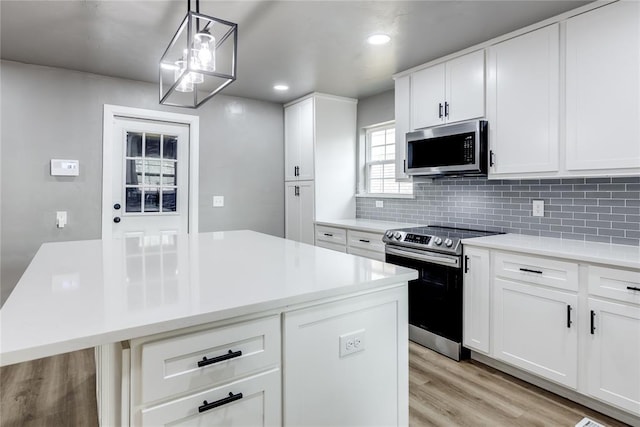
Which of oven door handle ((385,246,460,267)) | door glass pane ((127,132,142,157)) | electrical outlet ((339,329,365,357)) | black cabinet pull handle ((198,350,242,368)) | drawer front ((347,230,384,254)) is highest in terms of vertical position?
door glass pane ((127,132,142,157))

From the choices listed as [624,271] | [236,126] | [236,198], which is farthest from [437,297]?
[236,126]

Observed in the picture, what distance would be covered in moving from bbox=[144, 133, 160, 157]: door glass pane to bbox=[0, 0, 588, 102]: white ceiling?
2.00ft

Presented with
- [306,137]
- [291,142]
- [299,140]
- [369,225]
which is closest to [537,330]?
[369,225]

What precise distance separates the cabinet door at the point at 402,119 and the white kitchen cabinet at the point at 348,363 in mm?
2245

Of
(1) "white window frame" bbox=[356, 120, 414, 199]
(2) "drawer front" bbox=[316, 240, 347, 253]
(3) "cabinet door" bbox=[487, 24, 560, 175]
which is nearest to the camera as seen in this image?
(3) "cabinet door" bbox=[487, 24, 560, 175]

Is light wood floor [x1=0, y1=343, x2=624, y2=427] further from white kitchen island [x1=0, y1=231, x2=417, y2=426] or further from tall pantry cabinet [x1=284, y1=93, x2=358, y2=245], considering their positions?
tall pantry cabinet [x1=284, y1=93, x2=358, y2=245]

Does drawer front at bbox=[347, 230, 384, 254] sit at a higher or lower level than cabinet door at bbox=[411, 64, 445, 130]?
lower

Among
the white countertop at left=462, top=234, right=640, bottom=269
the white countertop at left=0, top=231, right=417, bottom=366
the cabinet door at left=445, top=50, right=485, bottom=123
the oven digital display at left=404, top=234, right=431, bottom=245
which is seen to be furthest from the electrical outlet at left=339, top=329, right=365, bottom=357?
the cabinet door at left=445, top=50, right=485, bottom=123

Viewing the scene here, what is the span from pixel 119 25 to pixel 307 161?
2320mm

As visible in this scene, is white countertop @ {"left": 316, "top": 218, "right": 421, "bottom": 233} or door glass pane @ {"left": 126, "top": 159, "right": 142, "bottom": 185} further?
door glass pane @ {"left": 126, "top": 159, "right": 142, "bottom": 185}

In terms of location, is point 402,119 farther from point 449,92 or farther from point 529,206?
point 529,206

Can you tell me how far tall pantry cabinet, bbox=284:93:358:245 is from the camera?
4.27 m

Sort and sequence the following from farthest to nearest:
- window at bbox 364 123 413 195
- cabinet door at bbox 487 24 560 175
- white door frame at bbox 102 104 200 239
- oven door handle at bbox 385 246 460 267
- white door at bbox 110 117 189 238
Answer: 1. window at bbox 364 123 413 195
2. white door at bbox 110 117 189 238
3. white door frame at bbox 102 104 200 239
4. oven door handle at bbox 385 246 460 267
5. cabinet door at bbox 487 24 560 175

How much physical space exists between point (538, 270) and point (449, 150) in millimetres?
1164
